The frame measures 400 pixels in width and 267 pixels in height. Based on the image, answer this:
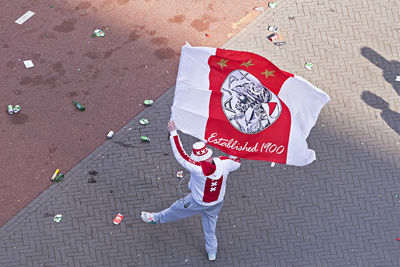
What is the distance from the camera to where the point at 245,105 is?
26.5ft

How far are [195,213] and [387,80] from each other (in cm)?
533

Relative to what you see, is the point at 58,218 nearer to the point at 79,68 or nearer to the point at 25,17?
the point at 79,68

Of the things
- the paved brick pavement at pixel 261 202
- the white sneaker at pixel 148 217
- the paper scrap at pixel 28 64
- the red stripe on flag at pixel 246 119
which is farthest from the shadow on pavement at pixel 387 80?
the paper scrap at pixel 28 64

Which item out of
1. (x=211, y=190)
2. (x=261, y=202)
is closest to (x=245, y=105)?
(x=211, y=190)

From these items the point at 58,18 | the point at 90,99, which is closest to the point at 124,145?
the point at 90,99

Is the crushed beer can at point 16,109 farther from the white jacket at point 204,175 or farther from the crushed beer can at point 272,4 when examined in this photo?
the crushed beer can at point 272,4

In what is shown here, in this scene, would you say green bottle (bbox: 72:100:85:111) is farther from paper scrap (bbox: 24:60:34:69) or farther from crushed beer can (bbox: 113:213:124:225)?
crushed beer can (bbox: 113:213:124:225)

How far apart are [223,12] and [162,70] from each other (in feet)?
6.91

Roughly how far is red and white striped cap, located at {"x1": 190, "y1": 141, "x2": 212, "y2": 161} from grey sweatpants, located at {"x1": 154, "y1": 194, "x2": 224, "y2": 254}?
902 millimetres

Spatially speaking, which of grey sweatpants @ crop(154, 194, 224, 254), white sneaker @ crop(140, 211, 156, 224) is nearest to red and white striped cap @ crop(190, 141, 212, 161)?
grey sweatpants @ crop(154, 194, 224, 254)

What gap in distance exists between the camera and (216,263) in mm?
10039

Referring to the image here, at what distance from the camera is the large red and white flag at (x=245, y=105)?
794 cm

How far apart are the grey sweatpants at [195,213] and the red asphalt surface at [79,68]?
231 centimetres

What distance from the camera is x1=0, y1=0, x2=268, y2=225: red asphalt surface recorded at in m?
11.1
